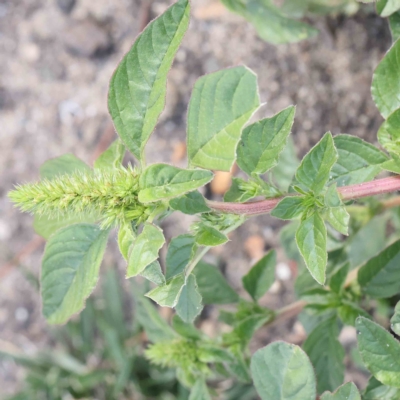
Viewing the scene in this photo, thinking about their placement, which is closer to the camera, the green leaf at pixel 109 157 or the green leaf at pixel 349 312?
the green leaf at pixel 109 157

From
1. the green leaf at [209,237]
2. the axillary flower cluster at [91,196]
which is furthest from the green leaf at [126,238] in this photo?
the green leaf at [209,237]

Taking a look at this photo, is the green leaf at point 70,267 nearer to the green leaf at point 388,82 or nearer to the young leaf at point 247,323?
the young leaf at point 247,323

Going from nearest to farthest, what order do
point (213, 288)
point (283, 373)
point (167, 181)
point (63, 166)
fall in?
1. point (167, 181)
2. point (283, 373)
3. point (63, 166)
4. point (213, 288)

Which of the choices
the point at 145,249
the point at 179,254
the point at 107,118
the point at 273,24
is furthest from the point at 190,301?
the point at 107,118

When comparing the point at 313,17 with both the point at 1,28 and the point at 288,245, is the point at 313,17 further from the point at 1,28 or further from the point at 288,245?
the point at 1,28

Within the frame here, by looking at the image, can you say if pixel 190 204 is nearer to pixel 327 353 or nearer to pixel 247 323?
pixel 247 323

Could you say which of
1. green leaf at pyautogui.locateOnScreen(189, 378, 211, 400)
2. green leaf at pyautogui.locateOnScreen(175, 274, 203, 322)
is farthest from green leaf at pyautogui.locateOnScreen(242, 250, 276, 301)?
green leaf at pyautogui.locateOnScreen(175, 274, 203, 322)

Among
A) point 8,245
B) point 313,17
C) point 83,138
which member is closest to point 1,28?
point 83,138

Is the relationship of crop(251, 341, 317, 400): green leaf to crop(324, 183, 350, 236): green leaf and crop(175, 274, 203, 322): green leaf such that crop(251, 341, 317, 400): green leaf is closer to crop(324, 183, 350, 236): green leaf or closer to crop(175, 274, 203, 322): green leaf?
crop(175, 274, 203, 322): green leaf
